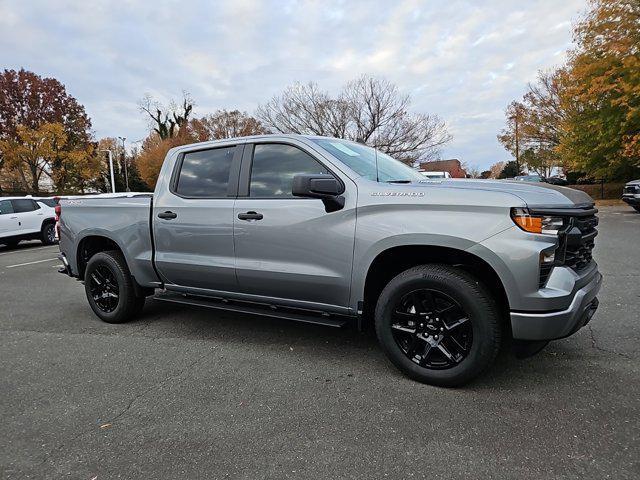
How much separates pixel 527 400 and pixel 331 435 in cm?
133

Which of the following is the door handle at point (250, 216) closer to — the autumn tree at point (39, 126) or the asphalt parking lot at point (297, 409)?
the asphalt parking lot at point (297, 409)

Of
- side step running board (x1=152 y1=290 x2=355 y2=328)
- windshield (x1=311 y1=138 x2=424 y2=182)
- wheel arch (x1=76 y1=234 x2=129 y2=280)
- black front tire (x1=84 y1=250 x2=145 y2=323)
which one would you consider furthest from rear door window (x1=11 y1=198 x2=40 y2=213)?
windshield (x1=311 y1=138 x2=424 y2=182)

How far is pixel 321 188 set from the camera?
122 inches

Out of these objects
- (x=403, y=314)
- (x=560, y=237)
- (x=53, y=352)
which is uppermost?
(x=560, y=237)

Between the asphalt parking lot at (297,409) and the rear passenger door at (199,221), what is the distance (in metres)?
0.68

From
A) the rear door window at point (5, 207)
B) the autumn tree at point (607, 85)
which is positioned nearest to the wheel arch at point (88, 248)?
the rear door window at point (5, 207)

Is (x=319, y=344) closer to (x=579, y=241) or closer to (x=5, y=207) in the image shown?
(x=579, y=241)

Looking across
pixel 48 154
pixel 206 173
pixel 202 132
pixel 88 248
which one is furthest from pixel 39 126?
pixel 206 173

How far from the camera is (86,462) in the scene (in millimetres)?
2350

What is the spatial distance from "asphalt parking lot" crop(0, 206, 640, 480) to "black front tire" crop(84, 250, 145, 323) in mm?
297

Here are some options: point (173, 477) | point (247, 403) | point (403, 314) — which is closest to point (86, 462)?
point (173, 477)

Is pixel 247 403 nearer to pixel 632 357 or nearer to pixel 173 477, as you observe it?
pixel 173 477

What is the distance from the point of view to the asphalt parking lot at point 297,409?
228 centimetres

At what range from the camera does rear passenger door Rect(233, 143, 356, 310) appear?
3297 mm
